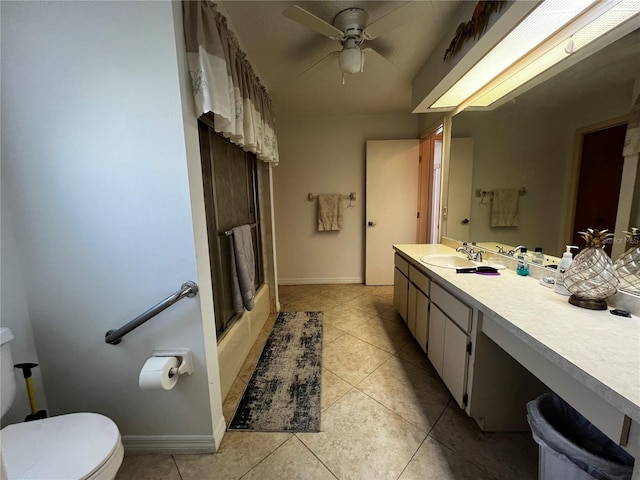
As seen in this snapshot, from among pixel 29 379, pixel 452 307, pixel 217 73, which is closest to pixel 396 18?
pixel 217 73

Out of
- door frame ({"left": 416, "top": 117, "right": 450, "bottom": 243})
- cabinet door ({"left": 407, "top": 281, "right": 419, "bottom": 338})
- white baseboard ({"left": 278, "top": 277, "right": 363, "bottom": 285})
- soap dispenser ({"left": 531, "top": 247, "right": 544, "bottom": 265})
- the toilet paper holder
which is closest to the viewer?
the toilet paper holder

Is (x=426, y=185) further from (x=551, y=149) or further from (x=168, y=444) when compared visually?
(x=168, y=444)

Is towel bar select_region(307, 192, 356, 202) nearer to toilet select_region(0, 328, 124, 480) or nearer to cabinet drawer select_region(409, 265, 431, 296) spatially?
cabinet drawer select_region(409, 265, 431, 296)

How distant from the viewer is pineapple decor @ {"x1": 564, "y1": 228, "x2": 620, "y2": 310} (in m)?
1.01

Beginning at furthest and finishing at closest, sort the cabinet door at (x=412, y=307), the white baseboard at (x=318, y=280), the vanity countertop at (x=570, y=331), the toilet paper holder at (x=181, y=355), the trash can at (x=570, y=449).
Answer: the white baseboard at (x=318, y=280) < the cabinet door at (x=412, y=307) < the toilet paper holder at (x=181, y=355) < the trash can at (x=570, y=449) < the vanity countertop at (x=570, y=331)

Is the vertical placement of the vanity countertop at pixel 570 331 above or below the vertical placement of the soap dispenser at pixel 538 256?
below

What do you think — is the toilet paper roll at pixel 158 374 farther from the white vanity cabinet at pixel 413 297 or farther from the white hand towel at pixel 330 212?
the white hand towel at pixel 330 212

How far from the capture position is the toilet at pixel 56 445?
0.83m

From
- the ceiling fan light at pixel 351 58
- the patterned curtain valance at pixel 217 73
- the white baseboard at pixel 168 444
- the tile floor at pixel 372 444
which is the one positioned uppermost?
the ceiling fan light at pixel 351 58

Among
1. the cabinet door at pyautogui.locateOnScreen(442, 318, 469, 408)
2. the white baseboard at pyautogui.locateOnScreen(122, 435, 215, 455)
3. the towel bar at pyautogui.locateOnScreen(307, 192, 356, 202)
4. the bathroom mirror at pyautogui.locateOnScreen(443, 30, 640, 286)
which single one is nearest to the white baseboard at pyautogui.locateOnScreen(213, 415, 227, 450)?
the white baseboard at pyautogui.locateOnScreen(122, 435, 215, 455)

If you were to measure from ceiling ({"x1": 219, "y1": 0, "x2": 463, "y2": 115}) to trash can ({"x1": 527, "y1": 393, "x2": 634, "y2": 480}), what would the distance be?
1889mm

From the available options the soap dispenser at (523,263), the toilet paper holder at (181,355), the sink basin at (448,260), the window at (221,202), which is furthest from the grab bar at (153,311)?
the soap dispenser at (523,263)

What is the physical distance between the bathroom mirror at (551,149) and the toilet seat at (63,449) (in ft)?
7.28

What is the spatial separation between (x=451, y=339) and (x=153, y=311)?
62.6 inches
